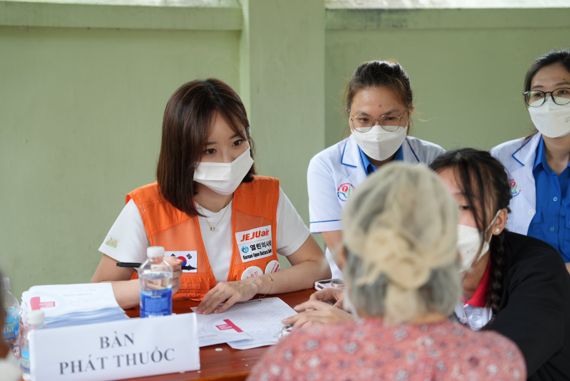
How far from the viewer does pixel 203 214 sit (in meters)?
2.40

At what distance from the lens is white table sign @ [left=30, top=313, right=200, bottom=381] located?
1.59 metres

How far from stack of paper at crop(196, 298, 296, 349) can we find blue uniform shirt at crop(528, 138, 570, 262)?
116cm

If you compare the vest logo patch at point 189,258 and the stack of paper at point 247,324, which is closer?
the stack of paper at point 247,324

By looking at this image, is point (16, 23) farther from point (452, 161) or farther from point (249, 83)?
point (452, 161)

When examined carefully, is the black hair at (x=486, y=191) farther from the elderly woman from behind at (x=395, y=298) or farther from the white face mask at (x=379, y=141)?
the white face mask at (x=379, y=141)

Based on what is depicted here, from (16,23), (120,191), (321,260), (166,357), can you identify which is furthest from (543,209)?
(16,23)

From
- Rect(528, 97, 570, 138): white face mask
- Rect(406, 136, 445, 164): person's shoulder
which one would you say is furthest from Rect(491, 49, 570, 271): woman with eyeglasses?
Rect(406, 136, 445, 164): person's shoulder

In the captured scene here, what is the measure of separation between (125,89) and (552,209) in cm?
224

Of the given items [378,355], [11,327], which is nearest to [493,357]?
[378,355]

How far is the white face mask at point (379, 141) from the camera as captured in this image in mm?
2686

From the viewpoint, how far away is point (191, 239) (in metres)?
2.36

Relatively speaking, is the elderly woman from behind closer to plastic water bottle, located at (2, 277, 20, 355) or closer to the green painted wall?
plastic water bottle, located at (2, 277, 20, 355)

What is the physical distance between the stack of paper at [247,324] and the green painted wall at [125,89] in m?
1.80

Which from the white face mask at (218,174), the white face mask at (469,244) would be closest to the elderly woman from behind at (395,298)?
the white face mask at (469,244)
